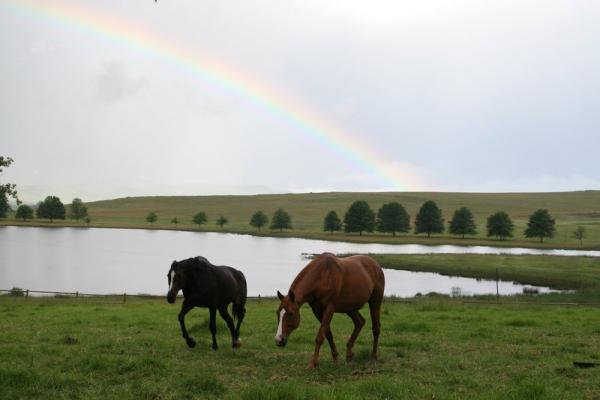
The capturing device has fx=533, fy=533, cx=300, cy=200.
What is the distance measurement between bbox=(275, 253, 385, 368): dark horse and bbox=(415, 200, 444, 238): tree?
127671 millimetres

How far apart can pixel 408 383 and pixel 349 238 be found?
12233cm

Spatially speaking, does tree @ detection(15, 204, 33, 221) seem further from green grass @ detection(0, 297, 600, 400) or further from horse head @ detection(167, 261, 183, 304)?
horse head @ detection(167, 261, 183, 304)

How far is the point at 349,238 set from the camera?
131 m

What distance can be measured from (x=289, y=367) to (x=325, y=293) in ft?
5.55

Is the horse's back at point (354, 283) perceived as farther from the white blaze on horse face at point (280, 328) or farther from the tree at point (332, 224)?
the tree at point (332, 224)

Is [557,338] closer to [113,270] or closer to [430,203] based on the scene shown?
[113,270]

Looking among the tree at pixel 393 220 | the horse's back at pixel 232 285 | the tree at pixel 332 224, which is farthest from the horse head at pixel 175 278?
the tree at pixel 332 224

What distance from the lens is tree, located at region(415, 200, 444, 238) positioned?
136 meters

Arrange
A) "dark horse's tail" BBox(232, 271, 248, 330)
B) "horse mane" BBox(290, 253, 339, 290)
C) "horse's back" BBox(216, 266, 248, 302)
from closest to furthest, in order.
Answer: "horse mane" BBox(290, 253, 339, 290) < "horse's back" BBox(216, 266, 248, 302) < "dark horse's tail" BBox(232, 271, 248, 330)

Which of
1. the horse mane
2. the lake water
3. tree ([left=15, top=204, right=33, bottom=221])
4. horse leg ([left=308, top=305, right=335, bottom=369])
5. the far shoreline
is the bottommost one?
the lake water

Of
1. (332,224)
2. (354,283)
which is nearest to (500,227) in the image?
(332,224)

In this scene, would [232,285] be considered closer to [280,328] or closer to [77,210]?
[280,328]

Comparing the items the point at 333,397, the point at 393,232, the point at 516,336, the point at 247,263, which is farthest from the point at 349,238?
the point at 333,397

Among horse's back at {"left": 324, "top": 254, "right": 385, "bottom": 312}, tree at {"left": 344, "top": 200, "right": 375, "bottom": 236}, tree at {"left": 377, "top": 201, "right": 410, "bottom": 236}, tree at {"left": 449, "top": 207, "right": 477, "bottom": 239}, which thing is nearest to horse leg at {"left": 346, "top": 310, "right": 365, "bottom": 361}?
horse's back at {"left": 324, "top": 254, "right": 385, "bottom": 312}
